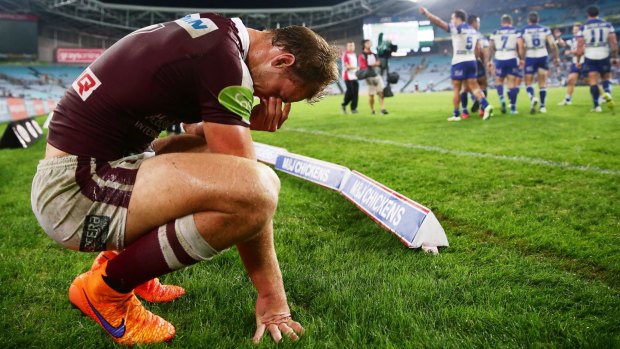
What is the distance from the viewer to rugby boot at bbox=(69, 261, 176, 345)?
5.71 ft

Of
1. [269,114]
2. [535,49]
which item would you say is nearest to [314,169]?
[269,114]

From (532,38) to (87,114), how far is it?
1231cm

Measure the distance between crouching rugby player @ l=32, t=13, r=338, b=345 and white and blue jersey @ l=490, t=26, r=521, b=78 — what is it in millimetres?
11006

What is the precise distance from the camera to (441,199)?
3.76m

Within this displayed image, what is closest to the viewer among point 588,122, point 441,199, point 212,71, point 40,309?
point 212,71

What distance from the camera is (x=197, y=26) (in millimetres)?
1696

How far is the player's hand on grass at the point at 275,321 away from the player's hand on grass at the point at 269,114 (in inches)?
31.9

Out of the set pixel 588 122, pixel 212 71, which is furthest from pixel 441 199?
pixel 588 122

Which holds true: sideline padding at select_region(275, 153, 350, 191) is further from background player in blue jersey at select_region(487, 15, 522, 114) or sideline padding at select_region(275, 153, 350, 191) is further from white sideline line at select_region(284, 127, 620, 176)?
background player in blue jersey at select_region(487, 15, 522, 114)

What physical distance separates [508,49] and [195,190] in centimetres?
1163

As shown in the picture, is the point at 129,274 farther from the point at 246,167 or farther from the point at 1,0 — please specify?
the point at 1,0

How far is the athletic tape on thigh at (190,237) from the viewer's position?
1.59 meters

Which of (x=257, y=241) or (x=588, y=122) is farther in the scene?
(x=588, y=122)

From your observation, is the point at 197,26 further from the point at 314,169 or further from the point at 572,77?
the point at 572,77
